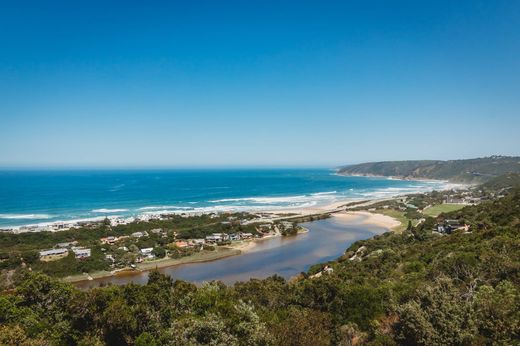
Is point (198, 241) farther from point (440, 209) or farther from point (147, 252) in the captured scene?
point (440, 209)

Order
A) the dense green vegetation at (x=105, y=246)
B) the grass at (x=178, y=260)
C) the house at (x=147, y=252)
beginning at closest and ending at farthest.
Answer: the grass at (x=178, y=260), the dense green vegetation at (x=105, y=246), the house at (x=147, y=252)

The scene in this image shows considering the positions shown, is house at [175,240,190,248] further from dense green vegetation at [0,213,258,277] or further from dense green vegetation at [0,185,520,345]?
dense green vegetation at [0,185,520,345]

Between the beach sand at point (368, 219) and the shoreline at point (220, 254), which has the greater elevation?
the beach sand at point (368, 219)

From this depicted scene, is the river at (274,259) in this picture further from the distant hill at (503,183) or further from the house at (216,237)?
the distant hill at (503,183)

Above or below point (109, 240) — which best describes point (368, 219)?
below

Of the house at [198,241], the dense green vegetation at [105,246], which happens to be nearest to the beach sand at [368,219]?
the dense green vegetation at [105,246]

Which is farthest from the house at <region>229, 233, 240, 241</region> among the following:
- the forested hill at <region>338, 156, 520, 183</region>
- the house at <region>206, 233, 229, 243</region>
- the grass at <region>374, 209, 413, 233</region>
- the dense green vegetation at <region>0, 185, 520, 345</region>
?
the forested hill at <region>338, 156, 520, 183</region>

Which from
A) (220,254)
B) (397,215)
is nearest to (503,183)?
(397,215)
